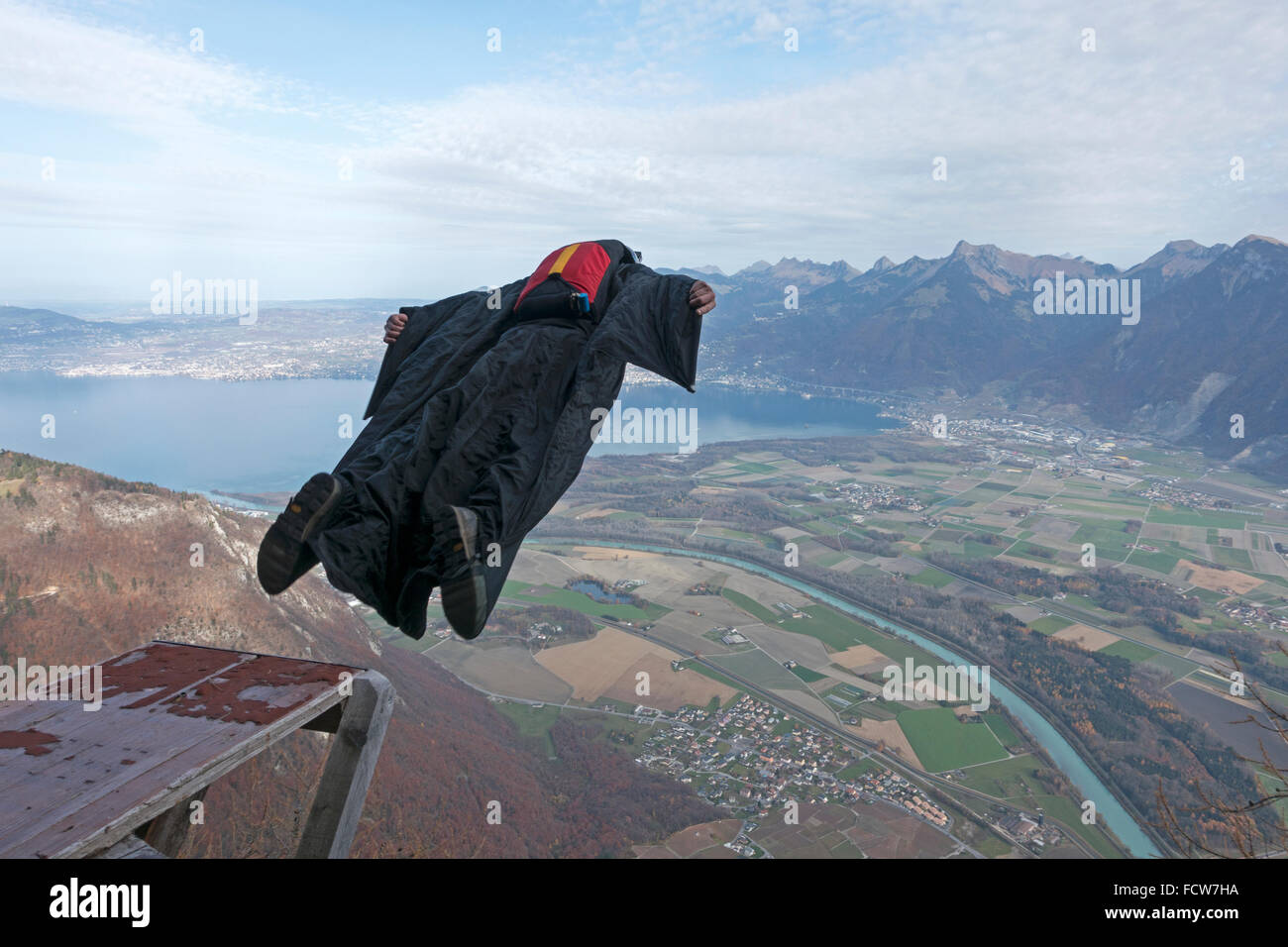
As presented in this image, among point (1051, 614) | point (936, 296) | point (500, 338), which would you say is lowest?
point (1051, 614)

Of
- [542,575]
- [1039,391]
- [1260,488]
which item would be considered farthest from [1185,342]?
[542,575]

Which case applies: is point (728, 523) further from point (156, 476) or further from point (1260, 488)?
point (1260, 488)

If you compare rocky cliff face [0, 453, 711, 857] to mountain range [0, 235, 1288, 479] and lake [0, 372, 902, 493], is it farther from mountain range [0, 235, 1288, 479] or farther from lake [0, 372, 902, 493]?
mountain range [0, 235, 1288, 479]

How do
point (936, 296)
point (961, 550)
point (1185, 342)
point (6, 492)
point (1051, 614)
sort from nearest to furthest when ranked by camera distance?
point (6, 492)
point (1051, 614)
point (961, 550)
point (1185, 342)
point (936, 296)

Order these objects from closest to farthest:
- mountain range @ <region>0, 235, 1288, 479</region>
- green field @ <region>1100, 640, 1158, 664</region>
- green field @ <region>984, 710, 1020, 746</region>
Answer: green field @ <region>984, 710, 1020, 746</region>
green field @ <region>1100, 640, 1158, 664</region>
mountain range @ <region>0, 235, 1288, 479</region>

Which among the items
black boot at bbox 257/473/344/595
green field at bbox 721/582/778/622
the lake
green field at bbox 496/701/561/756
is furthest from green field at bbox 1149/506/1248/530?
black boot at bbox 257/473/344/595

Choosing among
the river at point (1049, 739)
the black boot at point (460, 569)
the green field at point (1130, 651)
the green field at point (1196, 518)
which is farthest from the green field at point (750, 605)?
the green field at point (1196, 518)

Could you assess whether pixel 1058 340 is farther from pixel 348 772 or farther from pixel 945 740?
pixel 348 772
